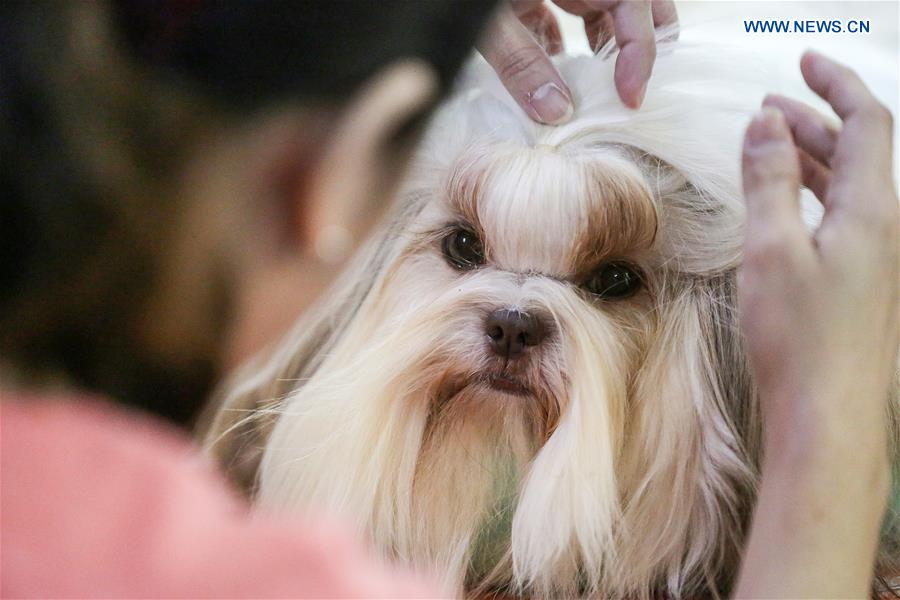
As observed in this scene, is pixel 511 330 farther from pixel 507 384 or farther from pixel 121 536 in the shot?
pixel 121 536

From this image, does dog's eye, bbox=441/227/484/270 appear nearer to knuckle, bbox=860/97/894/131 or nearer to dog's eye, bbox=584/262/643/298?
dog's eye, bbox=584/262/643/298

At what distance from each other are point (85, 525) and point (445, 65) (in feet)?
1.34

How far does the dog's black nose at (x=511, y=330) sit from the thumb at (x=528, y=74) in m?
0.17

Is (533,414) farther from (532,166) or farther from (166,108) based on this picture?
(166,108)

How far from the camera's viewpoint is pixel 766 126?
705 mm

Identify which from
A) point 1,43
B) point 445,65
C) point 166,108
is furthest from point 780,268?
point 1,43

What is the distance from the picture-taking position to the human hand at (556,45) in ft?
2.35

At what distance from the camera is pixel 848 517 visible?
596 millimetres

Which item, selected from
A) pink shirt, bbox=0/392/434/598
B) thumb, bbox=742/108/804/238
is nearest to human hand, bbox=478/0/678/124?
thumb, bbox=742/108/804/238

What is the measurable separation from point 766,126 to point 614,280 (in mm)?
172

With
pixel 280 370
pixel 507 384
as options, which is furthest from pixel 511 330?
pixel 280 370

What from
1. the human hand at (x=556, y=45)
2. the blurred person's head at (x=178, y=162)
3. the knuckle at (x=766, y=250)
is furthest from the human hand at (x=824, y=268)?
the blurred person's head at (x=178, y=162)

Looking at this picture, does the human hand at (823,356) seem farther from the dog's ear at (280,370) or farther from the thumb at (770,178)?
the dog's ear at (280,370)

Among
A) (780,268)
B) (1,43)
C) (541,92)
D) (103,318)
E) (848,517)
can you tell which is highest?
(1,43)
